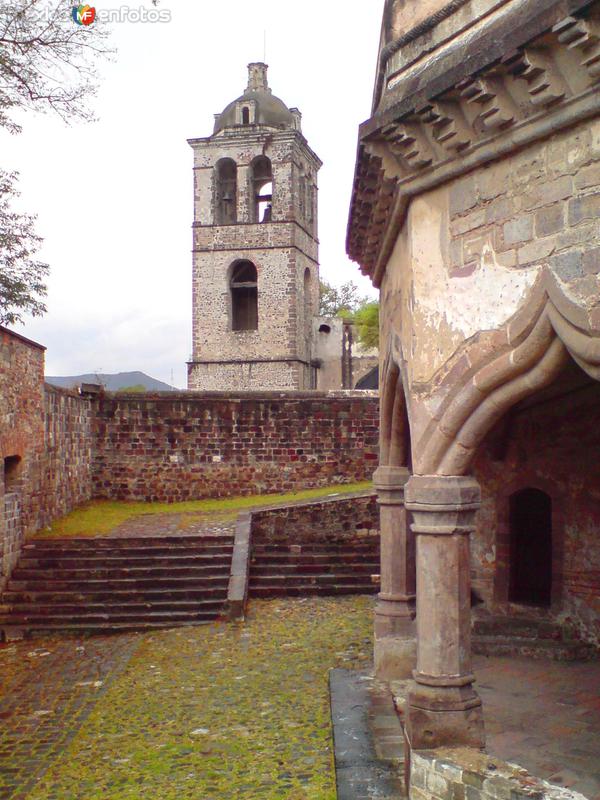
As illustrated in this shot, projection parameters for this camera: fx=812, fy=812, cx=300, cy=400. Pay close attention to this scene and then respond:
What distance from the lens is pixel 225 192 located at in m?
32.4

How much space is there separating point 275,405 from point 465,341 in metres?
14.1

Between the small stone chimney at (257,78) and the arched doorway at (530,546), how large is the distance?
90.9 ft

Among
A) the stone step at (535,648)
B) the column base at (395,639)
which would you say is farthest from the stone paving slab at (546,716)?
the column base at (395,639)

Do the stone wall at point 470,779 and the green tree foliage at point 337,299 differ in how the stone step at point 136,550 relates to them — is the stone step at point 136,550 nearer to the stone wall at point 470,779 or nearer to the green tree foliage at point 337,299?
the stone wall at point 470,779

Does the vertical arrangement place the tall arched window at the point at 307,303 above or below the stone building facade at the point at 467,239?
above

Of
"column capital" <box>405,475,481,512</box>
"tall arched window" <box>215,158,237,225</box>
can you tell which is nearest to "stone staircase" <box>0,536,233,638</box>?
"column capital" <box>405,475,481,512</box>

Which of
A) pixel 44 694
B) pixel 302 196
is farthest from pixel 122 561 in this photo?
pixel 302 196

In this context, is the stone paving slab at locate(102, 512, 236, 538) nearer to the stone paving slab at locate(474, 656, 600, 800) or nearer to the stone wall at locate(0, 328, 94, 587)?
the stone wall at locate(0, 328, 94, 587)

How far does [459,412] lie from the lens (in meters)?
4.93

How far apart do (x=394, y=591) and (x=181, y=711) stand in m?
2.33

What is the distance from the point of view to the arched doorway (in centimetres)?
923

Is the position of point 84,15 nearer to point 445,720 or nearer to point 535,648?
point 535,648

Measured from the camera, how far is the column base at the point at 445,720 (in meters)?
5.01

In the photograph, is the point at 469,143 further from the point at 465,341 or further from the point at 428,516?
the point at 428,516
